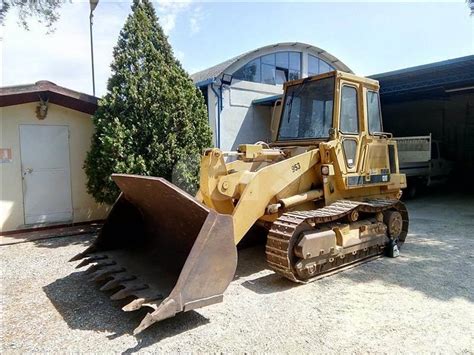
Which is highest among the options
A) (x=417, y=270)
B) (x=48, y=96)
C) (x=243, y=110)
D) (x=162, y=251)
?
(x=243, y=110)

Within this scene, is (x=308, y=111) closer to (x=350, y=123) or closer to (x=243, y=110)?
(x=350, y=123)

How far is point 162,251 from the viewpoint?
3.85 meters

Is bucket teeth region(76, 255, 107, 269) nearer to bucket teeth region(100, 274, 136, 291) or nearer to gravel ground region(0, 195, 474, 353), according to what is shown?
gravel ground region(0, 195, 474, 353)

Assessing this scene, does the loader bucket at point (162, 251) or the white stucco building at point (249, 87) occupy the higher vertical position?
the white stucco building at point (249, 87)

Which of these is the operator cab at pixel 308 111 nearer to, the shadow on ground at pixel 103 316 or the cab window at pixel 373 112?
the cab window at pixel 373 112

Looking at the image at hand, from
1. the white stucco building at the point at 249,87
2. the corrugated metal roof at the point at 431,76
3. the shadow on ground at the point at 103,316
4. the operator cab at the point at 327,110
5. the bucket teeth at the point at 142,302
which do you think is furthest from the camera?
the white stucco building at the point at 249,87

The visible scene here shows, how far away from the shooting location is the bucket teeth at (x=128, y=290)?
311cm

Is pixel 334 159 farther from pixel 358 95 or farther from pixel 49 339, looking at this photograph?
pixel 49 339

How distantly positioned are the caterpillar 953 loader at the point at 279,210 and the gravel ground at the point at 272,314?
279mm

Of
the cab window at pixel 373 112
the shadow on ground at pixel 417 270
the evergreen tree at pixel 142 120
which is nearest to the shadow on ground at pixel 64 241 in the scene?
the evergreen tree at pixel 142 120

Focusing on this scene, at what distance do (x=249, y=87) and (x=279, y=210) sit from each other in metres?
8.17

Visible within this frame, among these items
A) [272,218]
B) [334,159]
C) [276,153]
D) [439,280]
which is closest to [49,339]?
[272,218]

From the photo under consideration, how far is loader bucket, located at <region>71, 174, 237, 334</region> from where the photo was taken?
2836 millimetres

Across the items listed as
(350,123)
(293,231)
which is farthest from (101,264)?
(350,123)
